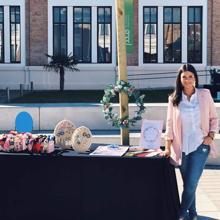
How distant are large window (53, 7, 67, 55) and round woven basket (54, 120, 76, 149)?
83.3 ft

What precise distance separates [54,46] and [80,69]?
188 centimetres

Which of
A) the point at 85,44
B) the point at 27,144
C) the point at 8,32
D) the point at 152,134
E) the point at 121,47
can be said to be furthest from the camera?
the point at 85,44

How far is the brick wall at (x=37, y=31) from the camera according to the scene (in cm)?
3212

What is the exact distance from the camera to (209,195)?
8469mm

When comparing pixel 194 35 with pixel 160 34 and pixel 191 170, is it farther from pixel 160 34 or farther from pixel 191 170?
pixel 191 170

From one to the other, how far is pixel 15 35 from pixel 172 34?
8.03 m

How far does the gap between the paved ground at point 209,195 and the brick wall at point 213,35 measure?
72.5ft

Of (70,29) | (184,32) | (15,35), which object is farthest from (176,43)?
(15,35)

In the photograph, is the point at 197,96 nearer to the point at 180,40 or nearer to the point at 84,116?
the point at 84,116

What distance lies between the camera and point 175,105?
6.16 meters

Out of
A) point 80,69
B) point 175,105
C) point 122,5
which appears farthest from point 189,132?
point 80,69

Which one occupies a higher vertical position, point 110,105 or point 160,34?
point 160,34

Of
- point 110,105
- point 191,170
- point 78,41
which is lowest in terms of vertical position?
point 191,170

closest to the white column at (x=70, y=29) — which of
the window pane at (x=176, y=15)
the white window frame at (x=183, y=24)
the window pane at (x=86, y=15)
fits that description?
the window pane at (x=86, y=15)
